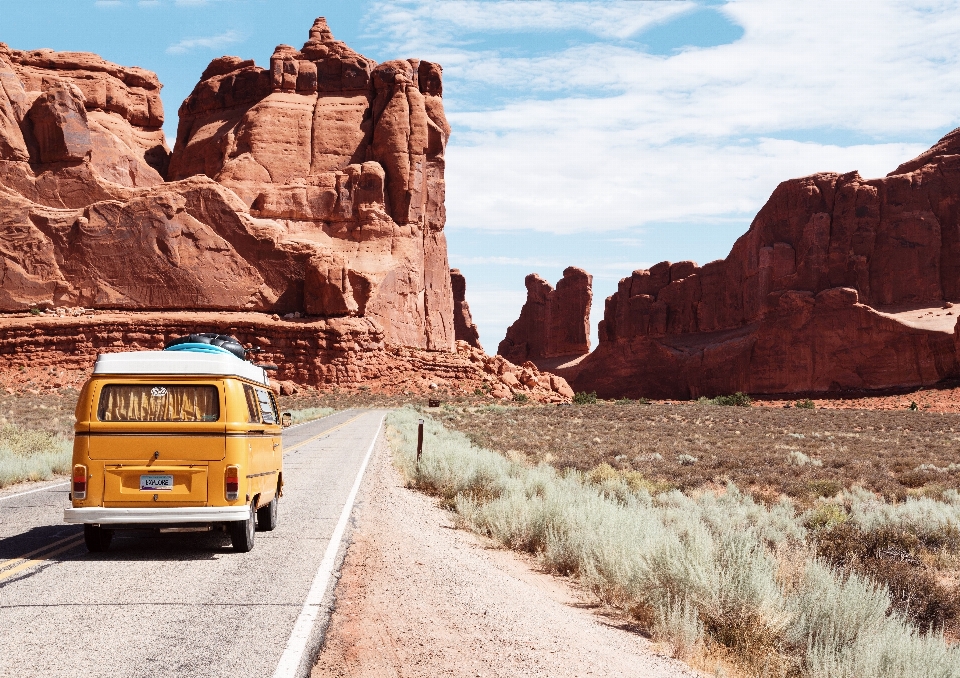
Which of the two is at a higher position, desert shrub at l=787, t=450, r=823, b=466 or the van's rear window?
the van's rear window

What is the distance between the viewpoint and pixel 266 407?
461 inches

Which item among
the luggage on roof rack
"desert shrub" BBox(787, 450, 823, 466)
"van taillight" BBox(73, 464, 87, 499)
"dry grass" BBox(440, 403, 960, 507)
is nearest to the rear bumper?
"van taillight" BBox(73, 464, 87, 499)

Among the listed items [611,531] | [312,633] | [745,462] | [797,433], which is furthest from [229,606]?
[797,433]

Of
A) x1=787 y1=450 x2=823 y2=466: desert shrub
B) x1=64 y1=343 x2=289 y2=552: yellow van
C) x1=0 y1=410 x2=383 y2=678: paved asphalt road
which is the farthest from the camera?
x1=787 y1=450 x2=823 y2=466: desert shrub

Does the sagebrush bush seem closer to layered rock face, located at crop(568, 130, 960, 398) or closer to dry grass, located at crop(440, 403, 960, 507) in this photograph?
dry grass, located at crop(440, 403, 960, 507)

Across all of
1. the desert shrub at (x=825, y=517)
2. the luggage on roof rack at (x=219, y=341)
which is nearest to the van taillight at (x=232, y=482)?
the luggage on roof rack at (x=219, y=341)

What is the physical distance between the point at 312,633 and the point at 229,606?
4.00 feet

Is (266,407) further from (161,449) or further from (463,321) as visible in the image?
(463,321)

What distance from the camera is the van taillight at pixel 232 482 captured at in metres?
9.27

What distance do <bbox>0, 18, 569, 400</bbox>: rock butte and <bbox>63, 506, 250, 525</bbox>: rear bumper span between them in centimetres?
5858

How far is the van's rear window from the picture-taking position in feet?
30.9

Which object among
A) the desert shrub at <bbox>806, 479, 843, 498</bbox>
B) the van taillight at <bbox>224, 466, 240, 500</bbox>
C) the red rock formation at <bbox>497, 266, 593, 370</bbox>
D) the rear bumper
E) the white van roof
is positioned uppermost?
the red rock formation at <bbox>497, 266, 593, 370</bbox>

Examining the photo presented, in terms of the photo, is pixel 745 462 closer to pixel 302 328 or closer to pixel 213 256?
pixel 302 328

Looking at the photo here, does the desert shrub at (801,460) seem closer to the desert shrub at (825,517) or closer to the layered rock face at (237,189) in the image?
the desert shrub at (825,517)
